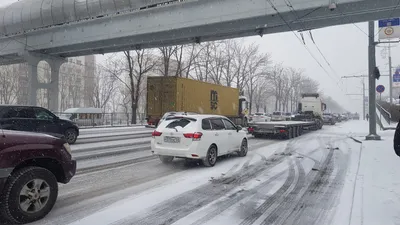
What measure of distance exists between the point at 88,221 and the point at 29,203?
2.77 ft

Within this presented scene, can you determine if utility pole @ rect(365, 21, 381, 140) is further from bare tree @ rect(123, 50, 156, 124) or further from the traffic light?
bare tree @ rect(123, 50, 156, 124)

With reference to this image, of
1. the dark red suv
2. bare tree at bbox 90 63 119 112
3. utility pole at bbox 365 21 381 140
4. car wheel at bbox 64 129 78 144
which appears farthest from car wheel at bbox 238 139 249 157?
bare tree at bbox 90 63 119 112

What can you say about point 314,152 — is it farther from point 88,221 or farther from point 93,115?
point 93,115

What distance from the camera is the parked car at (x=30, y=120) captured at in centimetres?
966

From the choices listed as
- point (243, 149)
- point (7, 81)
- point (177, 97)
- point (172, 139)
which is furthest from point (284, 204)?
point (7, 81)

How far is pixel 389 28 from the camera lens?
593 inches

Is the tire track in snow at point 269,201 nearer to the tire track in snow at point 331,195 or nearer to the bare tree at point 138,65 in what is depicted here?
the tire track in snow at point 331,195

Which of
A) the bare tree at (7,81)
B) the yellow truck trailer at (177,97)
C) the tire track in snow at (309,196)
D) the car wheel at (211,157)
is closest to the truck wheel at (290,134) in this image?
the yellow truck trailer at (177,97)

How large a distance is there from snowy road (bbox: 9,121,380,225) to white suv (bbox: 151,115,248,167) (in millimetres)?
419

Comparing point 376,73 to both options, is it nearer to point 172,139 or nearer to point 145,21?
point 172,139

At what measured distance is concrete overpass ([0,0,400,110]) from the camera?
1369 centimetres

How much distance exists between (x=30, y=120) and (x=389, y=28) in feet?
54.3

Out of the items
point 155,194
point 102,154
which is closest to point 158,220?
point 155,194

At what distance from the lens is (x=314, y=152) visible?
12.5 meters
